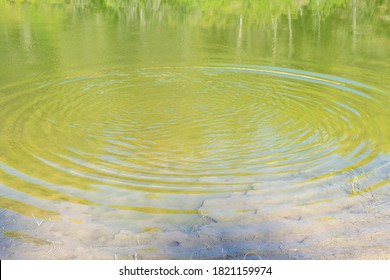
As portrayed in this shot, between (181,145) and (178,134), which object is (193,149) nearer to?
(181,145)

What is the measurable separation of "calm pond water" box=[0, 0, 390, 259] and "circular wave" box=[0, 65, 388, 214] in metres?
0.03

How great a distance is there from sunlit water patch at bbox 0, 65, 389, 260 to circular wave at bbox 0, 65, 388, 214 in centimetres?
2

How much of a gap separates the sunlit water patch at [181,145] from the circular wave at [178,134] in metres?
0.02

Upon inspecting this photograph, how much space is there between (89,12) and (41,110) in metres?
16.3

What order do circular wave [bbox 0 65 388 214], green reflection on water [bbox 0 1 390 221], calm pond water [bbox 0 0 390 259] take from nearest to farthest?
calm pond water [bbox 0 0 390 259]
circular wave [bbox 0 65 388 214]
green reflection on water [bbox 0 1 390 221]

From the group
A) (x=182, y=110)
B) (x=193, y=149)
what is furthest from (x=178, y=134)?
(x=182, y=110)

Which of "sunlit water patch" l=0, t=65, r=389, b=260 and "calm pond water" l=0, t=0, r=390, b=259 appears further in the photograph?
"sunlit water patch" l=0, t=65, r=389, b=260

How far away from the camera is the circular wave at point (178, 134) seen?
6062 millimetres

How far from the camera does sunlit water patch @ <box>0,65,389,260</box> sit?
18.4ft

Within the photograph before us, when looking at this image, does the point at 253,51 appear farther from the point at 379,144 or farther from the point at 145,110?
the point at 379,144

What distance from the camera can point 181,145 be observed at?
7.43 m

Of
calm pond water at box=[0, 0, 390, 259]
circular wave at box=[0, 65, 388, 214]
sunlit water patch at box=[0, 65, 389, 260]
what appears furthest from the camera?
circular wave at box=[0, 65, 388, 214]

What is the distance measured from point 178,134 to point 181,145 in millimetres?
539

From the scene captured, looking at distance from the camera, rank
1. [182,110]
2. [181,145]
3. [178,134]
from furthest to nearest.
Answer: [182,110]
[178,134]
[181,145]
